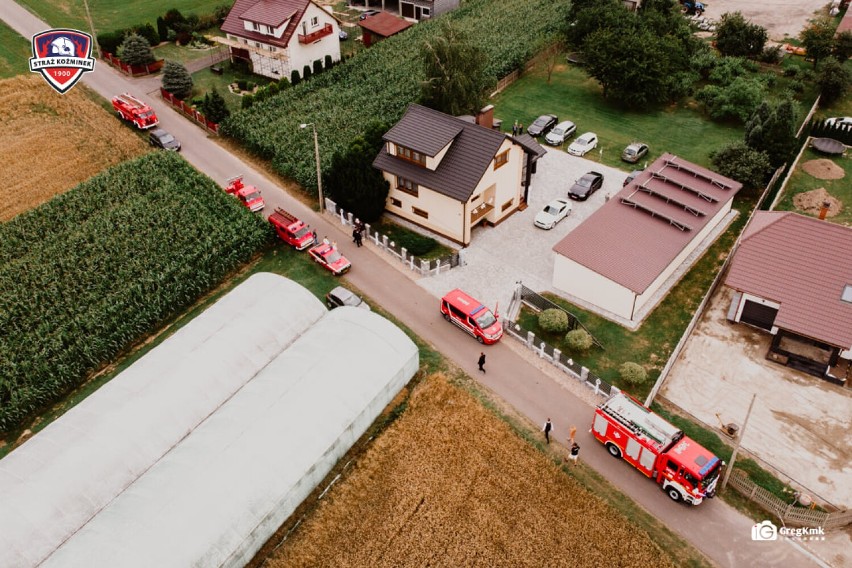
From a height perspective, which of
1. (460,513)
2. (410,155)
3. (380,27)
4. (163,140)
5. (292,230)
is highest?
(410,155)

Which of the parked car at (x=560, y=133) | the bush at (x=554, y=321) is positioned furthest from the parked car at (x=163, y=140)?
the bush at (x=554, y=321)

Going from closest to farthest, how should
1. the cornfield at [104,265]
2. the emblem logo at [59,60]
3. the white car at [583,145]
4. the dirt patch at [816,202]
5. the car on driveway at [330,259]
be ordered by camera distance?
the cornfield at [104,265], the car on driveway at [330,259], the dirt patch at [816,202], the white car at [583,145], the emblem logo at [59,60]

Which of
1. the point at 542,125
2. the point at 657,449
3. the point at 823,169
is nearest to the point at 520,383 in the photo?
the point at 657,449

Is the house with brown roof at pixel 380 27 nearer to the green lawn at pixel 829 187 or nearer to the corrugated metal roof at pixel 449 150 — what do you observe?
the corrugated metal roof at pixel 449 150

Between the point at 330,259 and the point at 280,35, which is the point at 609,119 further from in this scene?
the point at 330,259

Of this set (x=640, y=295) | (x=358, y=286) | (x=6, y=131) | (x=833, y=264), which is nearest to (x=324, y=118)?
(x=358, y=286)

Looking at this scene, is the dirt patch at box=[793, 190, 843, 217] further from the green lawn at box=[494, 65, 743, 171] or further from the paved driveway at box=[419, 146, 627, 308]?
the paved driveway at box=[419, 146, 627, 308]

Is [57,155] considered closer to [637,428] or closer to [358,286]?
[358,286]

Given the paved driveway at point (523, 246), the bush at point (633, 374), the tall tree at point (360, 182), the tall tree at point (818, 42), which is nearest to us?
the bush at point (633, 374)
